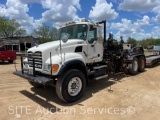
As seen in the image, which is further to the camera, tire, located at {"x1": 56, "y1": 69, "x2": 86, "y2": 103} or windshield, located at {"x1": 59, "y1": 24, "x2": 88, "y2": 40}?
windshield, located at {"x1": 59, "y1": 24, "x2": 88, "y2": 40}

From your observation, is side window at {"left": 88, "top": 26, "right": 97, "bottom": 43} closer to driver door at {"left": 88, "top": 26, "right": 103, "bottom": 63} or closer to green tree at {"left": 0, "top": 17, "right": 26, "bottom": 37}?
driver door at {"left": 88, "top": 26, "right": 103, "bottom": 63}

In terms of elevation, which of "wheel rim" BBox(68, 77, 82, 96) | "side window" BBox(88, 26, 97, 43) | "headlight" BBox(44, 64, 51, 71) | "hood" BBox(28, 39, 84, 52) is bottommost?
"wheel rim" BBox(68, 77, 82, 96)

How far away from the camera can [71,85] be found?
5.76 meters

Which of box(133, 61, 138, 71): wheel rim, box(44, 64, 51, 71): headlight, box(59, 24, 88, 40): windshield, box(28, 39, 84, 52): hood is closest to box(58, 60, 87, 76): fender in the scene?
box(44, 64, 51, 71): headlight

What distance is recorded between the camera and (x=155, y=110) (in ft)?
16.6

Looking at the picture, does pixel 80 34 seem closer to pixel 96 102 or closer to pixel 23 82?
pixel 96 102

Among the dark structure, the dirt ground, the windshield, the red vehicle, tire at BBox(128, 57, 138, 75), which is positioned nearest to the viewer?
the dirt ground

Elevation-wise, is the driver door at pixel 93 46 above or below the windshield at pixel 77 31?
below

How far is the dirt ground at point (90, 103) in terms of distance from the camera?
4.80m

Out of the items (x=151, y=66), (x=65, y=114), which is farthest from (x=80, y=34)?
(x=151, y=66)

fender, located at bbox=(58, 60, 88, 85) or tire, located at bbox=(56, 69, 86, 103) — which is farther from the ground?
fender, located at bbox=(58, 60, 88, 85)

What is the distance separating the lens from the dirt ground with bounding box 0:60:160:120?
15.8 feet

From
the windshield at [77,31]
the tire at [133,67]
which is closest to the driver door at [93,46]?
the windshield at [77,31]

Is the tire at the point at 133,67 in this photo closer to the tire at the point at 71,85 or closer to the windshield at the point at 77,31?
the windshield at the point at 77,31
